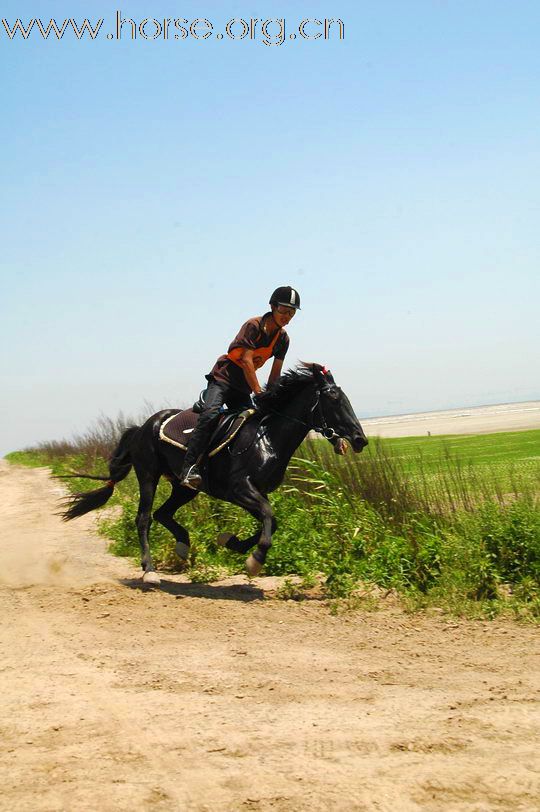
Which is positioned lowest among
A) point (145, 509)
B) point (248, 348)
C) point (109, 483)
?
point (145, 509)

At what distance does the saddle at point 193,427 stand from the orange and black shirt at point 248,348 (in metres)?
0.39

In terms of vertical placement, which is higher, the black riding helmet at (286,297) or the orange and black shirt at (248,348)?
the black riding helmet at (286,297)

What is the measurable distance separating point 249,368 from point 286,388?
47 centimetres

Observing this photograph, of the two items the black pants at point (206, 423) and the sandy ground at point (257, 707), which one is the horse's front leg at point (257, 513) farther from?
the black pants at point (206, 423)

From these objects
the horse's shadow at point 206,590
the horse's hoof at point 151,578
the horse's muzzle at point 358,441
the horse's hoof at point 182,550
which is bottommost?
the horse's shadow at point 206,590

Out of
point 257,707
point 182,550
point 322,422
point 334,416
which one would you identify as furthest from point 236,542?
point 257,707

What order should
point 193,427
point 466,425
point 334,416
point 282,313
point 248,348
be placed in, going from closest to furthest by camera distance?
point 334,416, point 282,313, point 248,348, point 193,427, point 466,425

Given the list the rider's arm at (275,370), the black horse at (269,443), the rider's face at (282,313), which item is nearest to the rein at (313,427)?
the black horse at (269,443)

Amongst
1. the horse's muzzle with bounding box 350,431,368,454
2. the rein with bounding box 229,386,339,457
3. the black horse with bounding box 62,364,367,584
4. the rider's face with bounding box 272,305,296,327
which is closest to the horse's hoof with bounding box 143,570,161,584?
the black horse with bounding box 62,364,367,584

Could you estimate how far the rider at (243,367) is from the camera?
29.0ft

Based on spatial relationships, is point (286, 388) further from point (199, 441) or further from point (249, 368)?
point (199, 441)

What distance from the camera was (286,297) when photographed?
344 inches

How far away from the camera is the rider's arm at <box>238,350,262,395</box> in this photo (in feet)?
29.2

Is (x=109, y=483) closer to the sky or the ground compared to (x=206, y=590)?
closer to the sky
